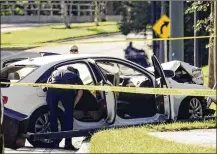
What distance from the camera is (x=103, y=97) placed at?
9.25 meters

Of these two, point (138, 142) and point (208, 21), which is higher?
point (208, 21)

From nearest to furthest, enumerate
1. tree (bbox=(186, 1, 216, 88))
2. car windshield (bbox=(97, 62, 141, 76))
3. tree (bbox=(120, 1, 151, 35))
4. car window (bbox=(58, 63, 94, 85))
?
car window (bbox=(58, 63, 94, 85)) < car windshield (bbox=(97, 62, 141, 76)) < tree (bbox=(186, 1, 216, 88)) < tree (bbox=(120, 1, 151, 35))

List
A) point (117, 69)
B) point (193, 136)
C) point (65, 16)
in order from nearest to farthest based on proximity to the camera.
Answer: point (193, 136)
point (117, 69)
point (65, 16)

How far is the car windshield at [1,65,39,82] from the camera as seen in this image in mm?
9398

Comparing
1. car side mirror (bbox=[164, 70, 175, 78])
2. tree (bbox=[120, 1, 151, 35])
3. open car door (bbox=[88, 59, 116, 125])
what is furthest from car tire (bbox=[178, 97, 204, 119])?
tree (bbox=[120, 1, 151, 35])

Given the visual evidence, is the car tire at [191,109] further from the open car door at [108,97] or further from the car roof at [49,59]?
the car roof at [49,59]

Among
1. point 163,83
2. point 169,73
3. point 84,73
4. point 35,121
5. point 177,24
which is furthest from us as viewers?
point 177,24

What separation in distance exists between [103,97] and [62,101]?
0.62 meters

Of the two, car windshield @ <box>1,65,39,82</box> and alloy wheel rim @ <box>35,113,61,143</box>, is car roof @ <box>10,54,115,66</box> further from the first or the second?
alloy wheel rim @ <box>35,113,61,143</box>

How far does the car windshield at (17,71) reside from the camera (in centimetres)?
940

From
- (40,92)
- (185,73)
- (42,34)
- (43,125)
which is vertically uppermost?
(42,34)

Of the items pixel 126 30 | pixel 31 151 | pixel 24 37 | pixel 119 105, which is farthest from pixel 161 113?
pixel 24 37

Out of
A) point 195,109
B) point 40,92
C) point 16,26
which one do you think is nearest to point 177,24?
point 195,109

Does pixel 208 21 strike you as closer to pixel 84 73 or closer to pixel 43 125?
pixel 84 73
